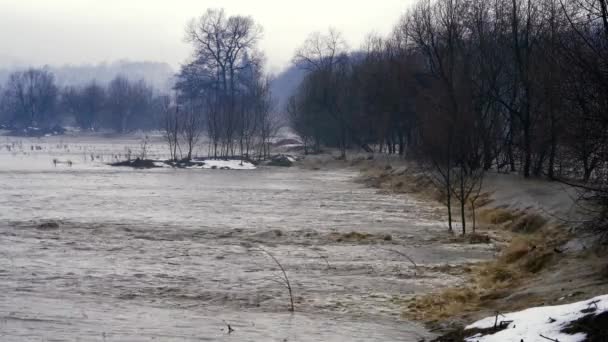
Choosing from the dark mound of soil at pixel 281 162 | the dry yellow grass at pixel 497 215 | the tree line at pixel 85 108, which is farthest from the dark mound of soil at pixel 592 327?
the tree line at pixel 85 108

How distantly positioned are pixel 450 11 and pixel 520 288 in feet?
96.2

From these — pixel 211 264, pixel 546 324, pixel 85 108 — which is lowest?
pixel 211 264

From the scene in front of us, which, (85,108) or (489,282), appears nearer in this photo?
(489,282)

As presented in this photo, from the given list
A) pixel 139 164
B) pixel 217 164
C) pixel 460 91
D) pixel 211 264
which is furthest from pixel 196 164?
pixel 211 264

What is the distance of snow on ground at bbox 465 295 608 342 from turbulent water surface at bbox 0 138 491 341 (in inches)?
84.6

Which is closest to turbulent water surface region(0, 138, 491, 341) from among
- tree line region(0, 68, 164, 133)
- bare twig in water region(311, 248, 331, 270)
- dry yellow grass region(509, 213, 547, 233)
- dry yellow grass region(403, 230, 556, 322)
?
bare twig in water region(311, 248, 331, 270)

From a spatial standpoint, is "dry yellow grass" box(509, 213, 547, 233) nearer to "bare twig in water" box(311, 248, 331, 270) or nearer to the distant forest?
the distant forest

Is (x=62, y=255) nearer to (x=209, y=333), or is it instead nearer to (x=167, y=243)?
(x=167, y=243)

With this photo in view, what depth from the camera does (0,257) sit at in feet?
55.6

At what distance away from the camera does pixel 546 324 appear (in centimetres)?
816

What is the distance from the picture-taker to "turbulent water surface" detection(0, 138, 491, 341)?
11.3 m

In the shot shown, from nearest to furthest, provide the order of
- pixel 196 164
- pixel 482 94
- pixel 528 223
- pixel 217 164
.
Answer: pixel 528 223 → pixel 482 94 → pixel 196 164 → pixel 217 164

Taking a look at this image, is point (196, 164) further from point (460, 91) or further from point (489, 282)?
point (489, 282)

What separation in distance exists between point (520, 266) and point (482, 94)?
74.2 ft
